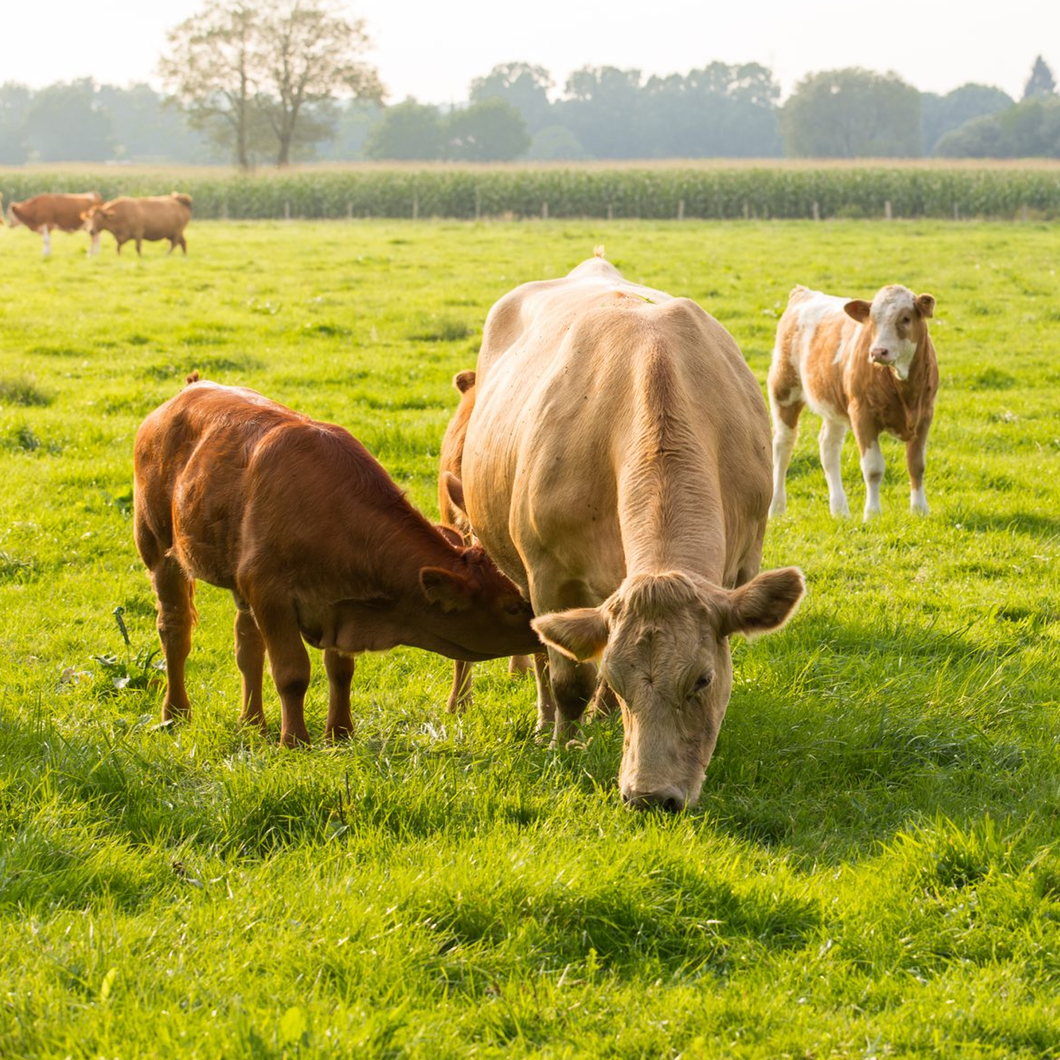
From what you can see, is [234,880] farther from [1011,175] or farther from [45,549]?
[1011,175]

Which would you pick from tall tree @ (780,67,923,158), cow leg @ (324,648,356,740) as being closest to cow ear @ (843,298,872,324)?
cow leg @ (324,648,356,740)

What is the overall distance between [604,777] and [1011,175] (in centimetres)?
4898

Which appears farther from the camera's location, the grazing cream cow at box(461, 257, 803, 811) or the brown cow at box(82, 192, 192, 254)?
the brown cow at box(82, 192, 192, 254)

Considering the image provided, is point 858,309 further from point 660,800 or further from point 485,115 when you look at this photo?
point 485,115

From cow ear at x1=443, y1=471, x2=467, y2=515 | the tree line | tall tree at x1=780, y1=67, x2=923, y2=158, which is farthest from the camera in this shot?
tall tree at x1=780, y1=67, x2=923, y2=158

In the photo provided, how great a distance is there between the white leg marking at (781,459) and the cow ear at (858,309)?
1.31 metres

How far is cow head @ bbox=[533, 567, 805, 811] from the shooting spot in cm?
389

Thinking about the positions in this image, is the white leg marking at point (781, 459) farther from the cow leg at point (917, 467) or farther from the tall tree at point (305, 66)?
the tall tree at point (305, 66)

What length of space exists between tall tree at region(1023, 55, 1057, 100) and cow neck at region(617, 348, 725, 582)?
161m

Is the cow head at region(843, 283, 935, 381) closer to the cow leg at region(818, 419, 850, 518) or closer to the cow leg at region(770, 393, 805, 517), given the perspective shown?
the cow leg at region(818, 419, 850, 518)

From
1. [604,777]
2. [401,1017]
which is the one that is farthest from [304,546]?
[401,1017]

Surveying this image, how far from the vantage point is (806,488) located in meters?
10.7

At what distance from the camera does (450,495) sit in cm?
626

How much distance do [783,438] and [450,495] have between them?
563 cm
